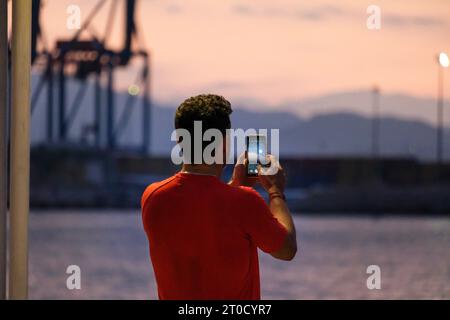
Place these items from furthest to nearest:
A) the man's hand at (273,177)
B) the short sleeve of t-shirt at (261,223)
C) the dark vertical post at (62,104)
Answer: the dark vertical post at (62,104) → the man's hand at (273,177) → the short sleeve of t-shirt at (261,223)

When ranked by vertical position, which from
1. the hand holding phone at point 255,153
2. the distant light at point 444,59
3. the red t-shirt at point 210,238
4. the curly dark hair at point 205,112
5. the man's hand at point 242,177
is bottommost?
the red t-shirt at point 210,238

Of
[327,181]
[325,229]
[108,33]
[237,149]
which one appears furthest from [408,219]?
[237,149]

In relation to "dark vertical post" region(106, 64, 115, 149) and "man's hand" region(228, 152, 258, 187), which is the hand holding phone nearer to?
"man's hand" region(228, 152, 258, 187)

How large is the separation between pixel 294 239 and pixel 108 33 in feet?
190

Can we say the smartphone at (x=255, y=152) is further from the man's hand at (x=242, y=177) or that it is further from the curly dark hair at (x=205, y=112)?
the curly dark hair at (x=205, y=112)

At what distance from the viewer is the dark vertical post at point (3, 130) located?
2602 millimetres

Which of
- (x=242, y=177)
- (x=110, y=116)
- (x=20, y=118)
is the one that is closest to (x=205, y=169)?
(x=242, y=177)

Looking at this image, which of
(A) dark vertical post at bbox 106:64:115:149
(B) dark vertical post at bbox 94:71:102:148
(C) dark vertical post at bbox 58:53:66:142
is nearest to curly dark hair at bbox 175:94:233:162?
(C) dark vertical post at bbox 58:53:66:142

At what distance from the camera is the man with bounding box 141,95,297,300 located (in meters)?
2.26

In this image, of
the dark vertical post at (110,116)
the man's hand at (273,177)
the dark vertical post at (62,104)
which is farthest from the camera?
the dark vertical post at (110,116)

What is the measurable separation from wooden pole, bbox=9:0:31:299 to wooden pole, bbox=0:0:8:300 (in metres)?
0.06

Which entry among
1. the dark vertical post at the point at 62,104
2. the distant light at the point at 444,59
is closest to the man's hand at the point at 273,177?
the distant light at the point at 444,59

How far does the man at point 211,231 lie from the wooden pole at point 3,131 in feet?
1.68
